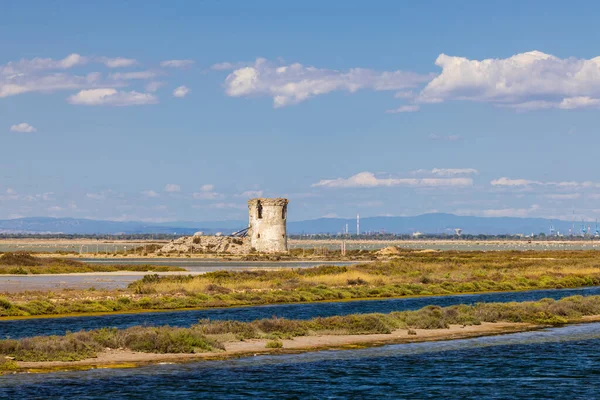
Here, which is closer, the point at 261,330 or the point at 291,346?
the point at 291,346

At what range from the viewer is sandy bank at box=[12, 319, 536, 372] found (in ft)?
81.8

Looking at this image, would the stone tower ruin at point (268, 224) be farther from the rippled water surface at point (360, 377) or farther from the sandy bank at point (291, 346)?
the rippled water surface at point (360, 377)

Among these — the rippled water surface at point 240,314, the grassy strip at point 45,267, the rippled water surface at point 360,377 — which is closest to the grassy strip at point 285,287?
the rippled water surface at point 240,314

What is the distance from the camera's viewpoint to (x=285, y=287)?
55594 mm

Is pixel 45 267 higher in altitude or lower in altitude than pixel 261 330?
higher

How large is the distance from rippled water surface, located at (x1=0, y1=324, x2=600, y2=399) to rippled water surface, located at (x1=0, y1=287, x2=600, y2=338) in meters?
8.88

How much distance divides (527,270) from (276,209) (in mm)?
Answer: 43821

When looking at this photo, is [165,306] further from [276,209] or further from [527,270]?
[276,209]

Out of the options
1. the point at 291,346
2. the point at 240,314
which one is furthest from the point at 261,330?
the point at 240,314

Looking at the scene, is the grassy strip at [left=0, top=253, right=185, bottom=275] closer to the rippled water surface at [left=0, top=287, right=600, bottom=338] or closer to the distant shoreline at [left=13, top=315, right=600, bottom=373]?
the rippled water surface at [left=0, top=287, right=600, bottom=338]

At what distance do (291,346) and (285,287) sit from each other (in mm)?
26280

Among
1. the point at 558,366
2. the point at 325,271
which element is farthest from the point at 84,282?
the point at 558,366

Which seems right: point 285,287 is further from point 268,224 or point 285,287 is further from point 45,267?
point 268,224

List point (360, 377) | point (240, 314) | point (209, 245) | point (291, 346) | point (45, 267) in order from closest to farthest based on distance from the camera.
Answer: point (360, 377), point (291, 346), point (240, 314), point (45, 267), point (209, 245)
